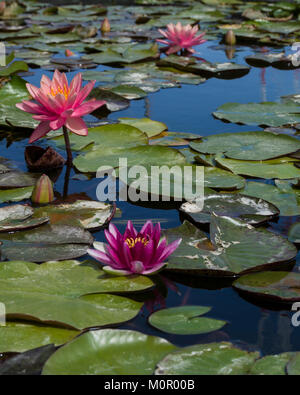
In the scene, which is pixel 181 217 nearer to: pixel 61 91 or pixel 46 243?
pixel 46 243

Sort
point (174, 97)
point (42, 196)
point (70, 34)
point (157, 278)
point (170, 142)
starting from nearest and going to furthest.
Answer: point (157, 278), point (42, 196), point (170, 142), point (174, 97), point (70, 34)

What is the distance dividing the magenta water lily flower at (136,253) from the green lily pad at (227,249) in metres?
0.06

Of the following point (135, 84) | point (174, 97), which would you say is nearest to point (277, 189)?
point (174, 97)

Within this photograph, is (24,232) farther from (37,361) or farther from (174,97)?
(174,97)

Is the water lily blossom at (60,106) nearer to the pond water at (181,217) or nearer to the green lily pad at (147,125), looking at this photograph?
the pond water at (181,217)

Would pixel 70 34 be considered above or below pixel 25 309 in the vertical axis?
above

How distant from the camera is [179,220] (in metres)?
1.83

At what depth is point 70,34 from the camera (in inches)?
216

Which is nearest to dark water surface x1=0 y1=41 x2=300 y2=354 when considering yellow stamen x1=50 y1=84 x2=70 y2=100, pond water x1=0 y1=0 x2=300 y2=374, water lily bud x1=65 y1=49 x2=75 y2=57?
pond water x1=0 y1=0 x2=300 y2=374

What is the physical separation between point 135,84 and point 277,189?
1822 millimetres

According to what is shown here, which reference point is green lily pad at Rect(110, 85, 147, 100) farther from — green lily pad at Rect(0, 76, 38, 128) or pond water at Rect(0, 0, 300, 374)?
green lily pad at Rect(0, 76, 38, 128)

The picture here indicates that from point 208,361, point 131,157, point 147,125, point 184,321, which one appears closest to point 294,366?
point 208,361

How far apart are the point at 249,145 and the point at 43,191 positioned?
1.01 meters
